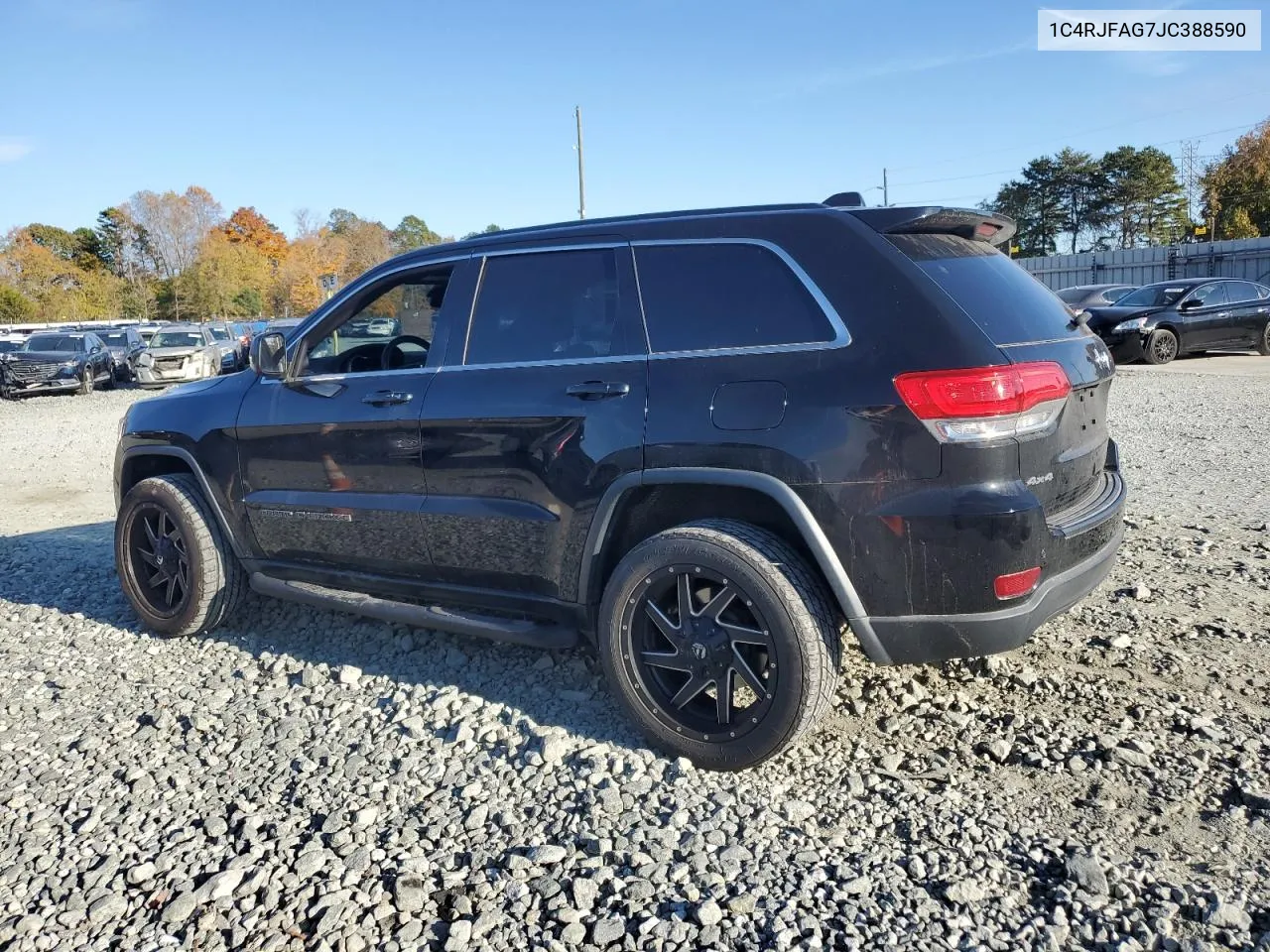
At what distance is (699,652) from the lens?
330 centimetres

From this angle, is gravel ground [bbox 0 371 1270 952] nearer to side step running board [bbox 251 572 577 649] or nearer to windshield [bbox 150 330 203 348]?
side step running board [bbox 251 572 577 649]

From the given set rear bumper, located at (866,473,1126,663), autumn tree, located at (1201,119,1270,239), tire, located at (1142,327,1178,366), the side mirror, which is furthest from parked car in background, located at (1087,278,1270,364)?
autumn tree, located at (1201,119,1270,239)

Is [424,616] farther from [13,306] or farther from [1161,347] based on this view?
[13,306]


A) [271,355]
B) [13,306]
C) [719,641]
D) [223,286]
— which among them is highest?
[223,286]

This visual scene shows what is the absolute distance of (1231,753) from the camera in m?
3.24

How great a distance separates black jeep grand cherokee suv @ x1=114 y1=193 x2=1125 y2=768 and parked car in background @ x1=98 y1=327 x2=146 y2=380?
73.3 ft

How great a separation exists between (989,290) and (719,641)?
4.94 feet

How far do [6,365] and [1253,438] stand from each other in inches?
939

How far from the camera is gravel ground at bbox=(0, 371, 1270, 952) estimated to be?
2562 mm

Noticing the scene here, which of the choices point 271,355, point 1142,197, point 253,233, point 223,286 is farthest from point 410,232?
point 271,355

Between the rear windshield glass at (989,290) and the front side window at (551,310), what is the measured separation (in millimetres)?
1033

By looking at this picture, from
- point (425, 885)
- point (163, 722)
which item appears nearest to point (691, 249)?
point (425, 885)

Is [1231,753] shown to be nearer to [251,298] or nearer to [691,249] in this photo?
[691,249]

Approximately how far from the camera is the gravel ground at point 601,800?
2.56 m
